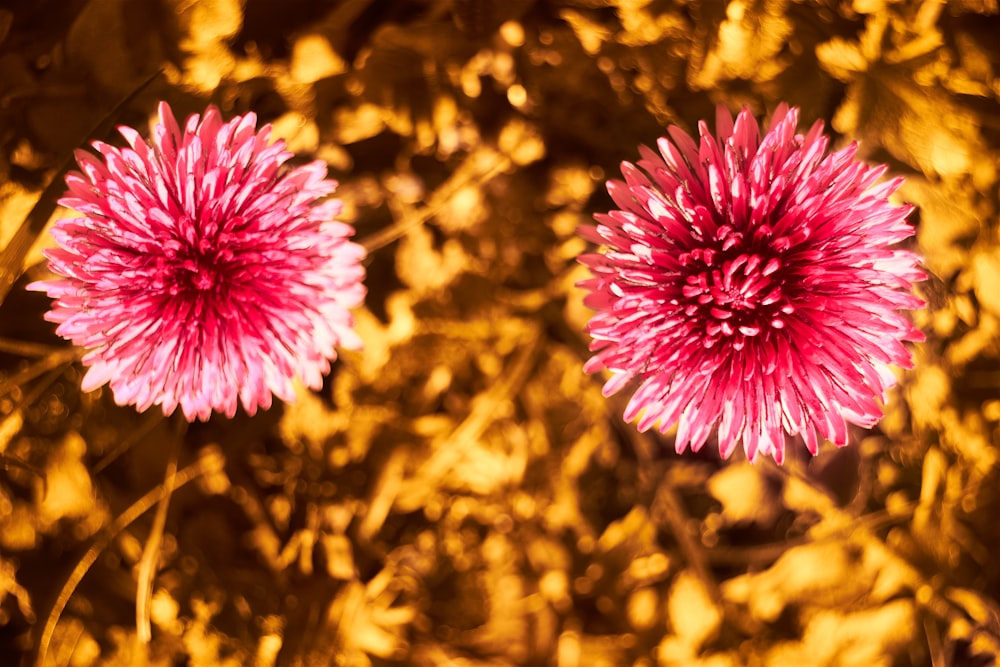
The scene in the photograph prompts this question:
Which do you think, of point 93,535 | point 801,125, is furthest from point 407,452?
point 801,125

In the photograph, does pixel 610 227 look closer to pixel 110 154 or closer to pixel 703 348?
pixel 703 348

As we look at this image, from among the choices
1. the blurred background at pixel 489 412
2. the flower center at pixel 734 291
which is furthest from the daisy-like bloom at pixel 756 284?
the blurred background at pixel 489 412

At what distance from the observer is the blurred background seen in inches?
13.1

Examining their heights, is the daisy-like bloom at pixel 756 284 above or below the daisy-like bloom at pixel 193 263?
below

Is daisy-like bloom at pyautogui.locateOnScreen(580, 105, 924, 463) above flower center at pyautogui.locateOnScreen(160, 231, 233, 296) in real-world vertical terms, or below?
below

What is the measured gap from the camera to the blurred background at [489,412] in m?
0.33

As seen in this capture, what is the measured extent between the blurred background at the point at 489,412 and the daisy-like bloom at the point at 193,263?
8cm

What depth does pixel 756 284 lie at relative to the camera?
265 mm

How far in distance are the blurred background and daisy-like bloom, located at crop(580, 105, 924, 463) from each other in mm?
106

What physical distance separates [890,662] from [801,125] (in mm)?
310

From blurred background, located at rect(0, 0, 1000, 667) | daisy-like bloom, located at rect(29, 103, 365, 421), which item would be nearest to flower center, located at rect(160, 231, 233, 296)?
daisy-like bloom, located at rect(29, 103, 365, 421)

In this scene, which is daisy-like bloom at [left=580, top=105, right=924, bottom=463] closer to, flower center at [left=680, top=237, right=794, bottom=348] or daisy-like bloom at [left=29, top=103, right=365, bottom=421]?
flower center at [left=680, top=237, right=794, bottom=348]

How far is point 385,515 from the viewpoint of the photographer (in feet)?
1.29

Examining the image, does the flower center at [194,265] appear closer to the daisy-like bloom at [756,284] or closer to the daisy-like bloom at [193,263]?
the daisy-like bloom at [193,263]
